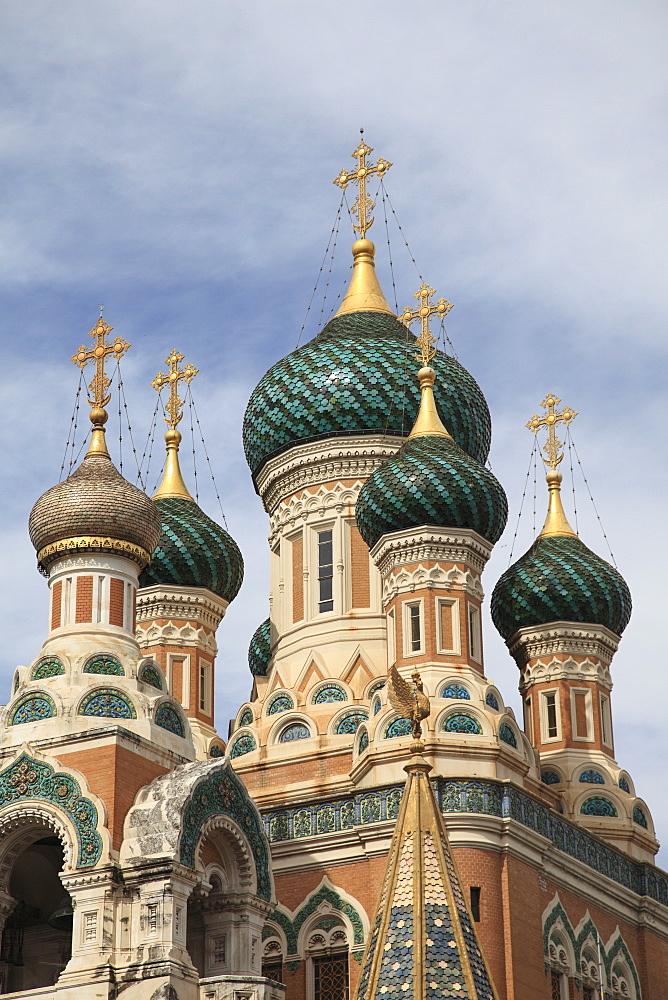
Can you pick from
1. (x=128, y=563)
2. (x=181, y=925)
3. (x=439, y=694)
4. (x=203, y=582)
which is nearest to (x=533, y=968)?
(x=439, y=694)

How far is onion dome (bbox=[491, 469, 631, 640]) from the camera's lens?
23.1 m

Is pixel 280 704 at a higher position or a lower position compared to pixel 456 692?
higher

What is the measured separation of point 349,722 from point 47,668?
13.0 feet

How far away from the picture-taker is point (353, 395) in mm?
23203

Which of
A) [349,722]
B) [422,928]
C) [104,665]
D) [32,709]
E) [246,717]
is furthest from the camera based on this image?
[246,717]

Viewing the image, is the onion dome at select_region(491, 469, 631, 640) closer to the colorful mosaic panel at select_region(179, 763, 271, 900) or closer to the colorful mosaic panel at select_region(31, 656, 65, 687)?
the colorful mosaic panel at select_region(179, 763, 271, 900)

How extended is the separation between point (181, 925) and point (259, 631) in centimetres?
771

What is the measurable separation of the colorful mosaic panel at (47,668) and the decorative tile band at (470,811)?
3293 millimetres

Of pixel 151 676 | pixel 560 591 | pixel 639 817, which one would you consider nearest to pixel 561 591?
pixel 560 591

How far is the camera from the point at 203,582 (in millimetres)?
24266

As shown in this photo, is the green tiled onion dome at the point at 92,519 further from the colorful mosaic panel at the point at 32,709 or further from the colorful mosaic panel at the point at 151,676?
the colorful mosaic panel at the point at 32,709

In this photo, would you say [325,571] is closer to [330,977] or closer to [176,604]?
[176,604]

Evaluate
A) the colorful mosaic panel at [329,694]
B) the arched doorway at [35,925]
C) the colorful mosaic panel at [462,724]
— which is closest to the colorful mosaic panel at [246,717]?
the colorful mosaic panel at [329,694]

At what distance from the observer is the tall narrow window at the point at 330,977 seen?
64.0 ft
